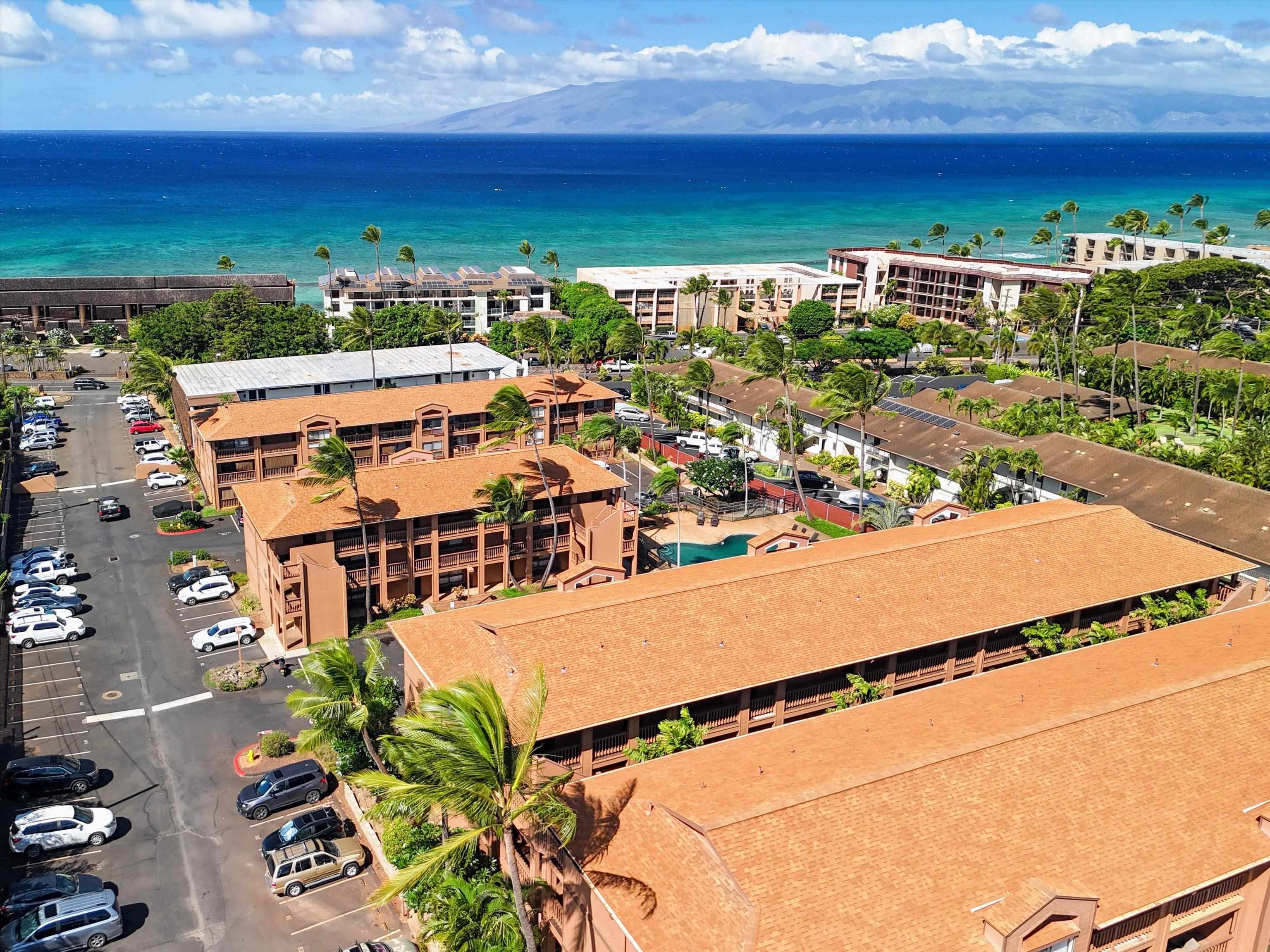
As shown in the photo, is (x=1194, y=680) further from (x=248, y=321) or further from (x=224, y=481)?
(x=248, y=321)

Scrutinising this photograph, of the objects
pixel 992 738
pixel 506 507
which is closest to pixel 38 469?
pixel 506 507

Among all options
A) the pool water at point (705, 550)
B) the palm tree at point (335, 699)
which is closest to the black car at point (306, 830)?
the palm tree at point (335, 699)

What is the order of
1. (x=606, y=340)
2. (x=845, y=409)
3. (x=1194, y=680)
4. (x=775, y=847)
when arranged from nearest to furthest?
(x=775, y=847) < (x=1194, y=680) < (x=845, y=409) < (x=606, y=340)

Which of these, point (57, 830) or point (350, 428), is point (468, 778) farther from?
point (350, 428)

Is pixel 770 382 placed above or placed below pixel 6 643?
above

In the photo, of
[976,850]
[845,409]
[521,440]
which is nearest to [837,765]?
[976,850]

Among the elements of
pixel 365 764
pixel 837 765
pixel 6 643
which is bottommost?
pixel 6 643

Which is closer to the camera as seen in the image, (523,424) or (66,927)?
(66,927)
